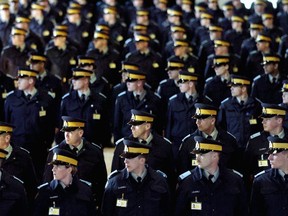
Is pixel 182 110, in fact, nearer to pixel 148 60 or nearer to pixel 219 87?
pixel 219 87

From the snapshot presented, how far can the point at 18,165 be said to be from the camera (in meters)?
10.3

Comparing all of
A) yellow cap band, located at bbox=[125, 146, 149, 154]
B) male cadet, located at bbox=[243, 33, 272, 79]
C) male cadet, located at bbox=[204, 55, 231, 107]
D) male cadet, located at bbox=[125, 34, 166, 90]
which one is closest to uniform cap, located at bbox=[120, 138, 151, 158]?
yellow cap band, located at bbox=[125, 146, 149, 154]

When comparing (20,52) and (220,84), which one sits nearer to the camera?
(220,84)

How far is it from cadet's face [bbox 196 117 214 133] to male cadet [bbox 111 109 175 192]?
0.53 meters

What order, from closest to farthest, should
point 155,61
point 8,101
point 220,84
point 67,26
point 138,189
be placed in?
point 138,189 < point 8,101 < point 220,84 < point 155,61 < point 67,26

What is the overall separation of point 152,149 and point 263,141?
138cm

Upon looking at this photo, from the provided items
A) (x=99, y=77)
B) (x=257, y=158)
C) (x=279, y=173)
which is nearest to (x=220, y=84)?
(x=99, y=77)

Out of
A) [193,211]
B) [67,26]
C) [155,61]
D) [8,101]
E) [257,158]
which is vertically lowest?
[193,211]

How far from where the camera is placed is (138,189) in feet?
30.4

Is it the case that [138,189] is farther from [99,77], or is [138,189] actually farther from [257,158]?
[99,77]

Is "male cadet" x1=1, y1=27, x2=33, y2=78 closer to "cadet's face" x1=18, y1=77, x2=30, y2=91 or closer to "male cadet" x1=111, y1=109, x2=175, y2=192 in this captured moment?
"cadet's face" x1=18, y1=77, x2=30, y2=91

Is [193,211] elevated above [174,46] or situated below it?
below

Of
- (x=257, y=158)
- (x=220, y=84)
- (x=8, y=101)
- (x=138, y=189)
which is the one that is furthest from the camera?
(x=220, y=84)

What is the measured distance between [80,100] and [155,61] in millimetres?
3379
